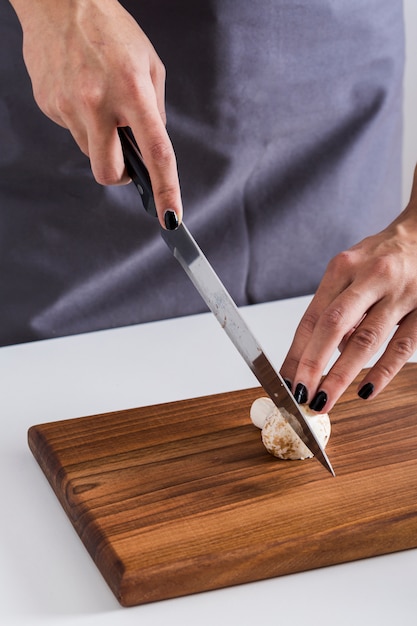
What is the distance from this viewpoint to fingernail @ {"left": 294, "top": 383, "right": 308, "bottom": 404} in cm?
118

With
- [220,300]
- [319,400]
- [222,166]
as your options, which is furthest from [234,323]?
[222,166]

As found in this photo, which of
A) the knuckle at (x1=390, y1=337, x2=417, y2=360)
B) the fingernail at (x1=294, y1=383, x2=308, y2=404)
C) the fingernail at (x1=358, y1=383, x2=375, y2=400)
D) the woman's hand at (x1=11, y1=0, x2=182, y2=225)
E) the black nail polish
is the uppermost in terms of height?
the woman's hand at (x1=11, y1=0, x2=182, y2=225)

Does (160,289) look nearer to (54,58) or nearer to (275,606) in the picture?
(54,58)

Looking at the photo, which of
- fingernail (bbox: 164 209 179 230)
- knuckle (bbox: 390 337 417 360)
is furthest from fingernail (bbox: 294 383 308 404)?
fingernail (bbox: 164 209 179 230)

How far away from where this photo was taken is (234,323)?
117 cm

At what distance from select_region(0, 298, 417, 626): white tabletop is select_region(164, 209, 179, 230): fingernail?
341mm

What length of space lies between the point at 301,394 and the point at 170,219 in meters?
0.26

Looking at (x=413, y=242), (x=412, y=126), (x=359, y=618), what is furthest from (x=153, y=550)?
(x=412, y=126)

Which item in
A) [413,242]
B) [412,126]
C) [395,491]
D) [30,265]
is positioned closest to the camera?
[395,491]

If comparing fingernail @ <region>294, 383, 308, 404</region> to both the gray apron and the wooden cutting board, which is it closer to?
the wooden cutting board

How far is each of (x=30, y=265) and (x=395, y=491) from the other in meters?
0.76

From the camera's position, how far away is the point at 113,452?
120 cm

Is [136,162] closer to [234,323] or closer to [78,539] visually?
[234,323]

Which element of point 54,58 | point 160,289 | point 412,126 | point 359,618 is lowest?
point 412,126
